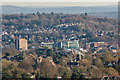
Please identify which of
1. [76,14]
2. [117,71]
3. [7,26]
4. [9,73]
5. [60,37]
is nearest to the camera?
[9,73]

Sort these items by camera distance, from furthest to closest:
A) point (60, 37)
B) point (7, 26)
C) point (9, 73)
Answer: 1. point (7, 26)
2. point (60, 37)
3. point (9, 73)

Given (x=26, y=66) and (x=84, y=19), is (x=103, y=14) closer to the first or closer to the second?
(x=84, y=19)

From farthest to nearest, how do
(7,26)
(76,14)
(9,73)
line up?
(76,14) < (7,26) < (9,73)

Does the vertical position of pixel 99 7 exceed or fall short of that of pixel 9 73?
it exceeds it

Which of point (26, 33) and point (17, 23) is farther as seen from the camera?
point (17, 23)

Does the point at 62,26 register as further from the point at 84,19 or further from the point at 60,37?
the point at 60,37

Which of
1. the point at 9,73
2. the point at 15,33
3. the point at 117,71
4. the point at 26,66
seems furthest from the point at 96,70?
the point at 15,33

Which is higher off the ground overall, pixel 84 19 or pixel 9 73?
pixel 84 19

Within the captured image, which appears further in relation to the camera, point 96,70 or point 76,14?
point 76,14

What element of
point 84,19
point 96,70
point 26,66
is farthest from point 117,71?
point 84,19
